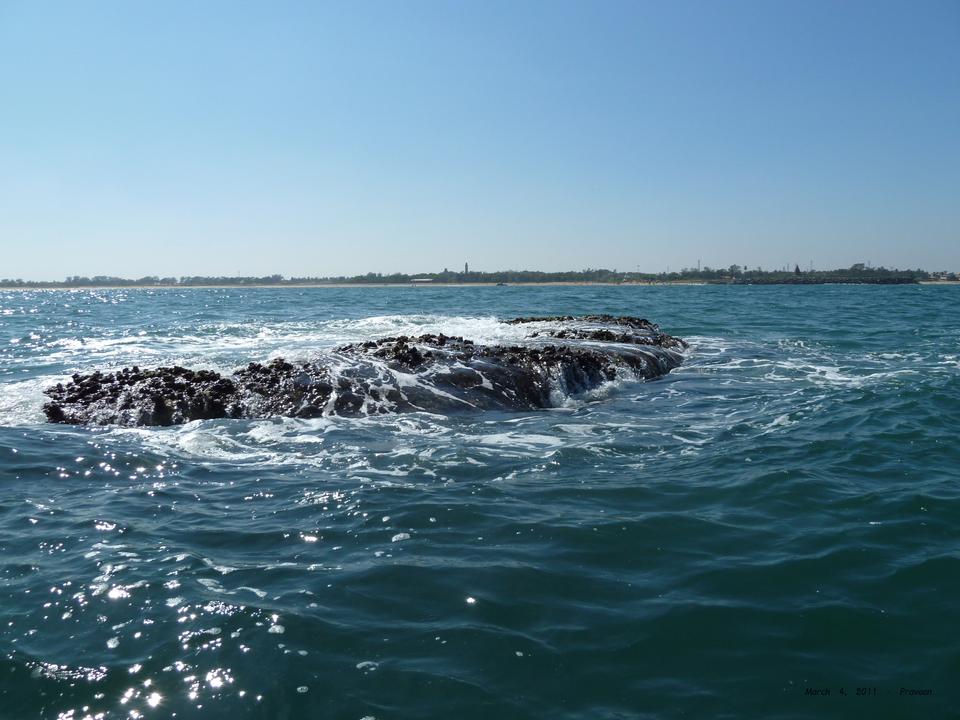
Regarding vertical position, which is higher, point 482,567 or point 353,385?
point 353,385

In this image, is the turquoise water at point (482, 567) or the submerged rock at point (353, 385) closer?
the turquoise water at point (482, 567)

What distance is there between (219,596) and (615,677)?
2517mm

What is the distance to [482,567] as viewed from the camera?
4.91 m

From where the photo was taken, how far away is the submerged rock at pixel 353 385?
32.7 feet

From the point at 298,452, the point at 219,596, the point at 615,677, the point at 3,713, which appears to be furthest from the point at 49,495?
the point at 615,677

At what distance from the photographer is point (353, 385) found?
10695 mm

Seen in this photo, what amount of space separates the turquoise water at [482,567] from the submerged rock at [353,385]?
0.58 m

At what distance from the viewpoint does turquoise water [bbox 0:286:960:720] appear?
3566mm

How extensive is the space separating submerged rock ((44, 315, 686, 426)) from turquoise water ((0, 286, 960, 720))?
1.91ft

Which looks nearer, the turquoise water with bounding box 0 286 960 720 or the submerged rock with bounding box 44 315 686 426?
the turquoise water with bounding box 0 286 960 720

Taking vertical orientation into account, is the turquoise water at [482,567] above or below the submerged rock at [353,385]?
below

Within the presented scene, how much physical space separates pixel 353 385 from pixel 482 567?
6.20 metres

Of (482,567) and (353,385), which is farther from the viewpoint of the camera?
(353,385)

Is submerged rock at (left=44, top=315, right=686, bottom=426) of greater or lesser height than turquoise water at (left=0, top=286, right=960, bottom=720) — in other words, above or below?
above
